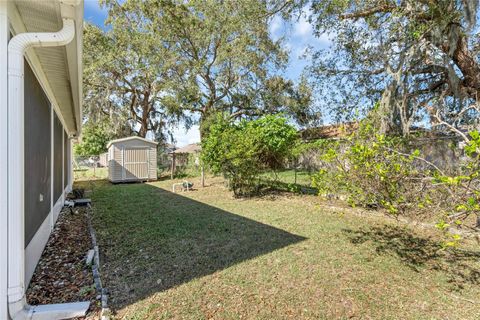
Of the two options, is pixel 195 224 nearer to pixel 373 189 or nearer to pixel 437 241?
pixel 373 189

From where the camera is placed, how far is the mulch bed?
2744 mm

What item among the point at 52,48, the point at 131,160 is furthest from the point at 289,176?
the point at 52,48

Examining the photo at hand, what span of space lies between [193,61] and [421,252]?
13853 mm

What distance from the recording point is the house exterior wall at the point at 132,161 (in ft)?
43.2

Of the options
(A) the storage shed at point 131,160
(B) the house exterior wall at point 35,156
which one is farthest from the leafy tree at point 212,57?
(B) the house exterior wall at point 35,156

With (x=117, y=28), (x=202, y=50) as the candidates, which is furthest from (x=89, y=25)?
(x=202, y=50)

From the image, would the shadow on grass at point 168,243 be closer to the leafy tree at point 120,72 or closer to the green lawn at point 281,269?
the green lawn at point 281,269

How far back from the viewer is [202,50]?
49.1 ft

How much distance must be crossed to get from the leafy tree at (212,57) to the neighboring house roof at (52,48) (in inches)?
385

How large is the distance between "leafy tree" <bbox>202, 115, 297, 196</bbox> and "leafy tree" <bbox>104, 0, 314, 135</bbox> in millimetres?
5099

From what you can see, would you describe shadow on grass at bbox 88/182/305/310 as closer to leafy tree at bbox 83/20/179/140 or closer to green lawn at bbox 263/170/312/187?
green lawn at bbox 263/170/312/187

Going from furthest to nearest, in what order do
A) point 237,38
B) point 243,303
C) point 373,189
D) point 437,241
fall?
point 237,38 → point 437,241 → point 373,189 → point 243,303
